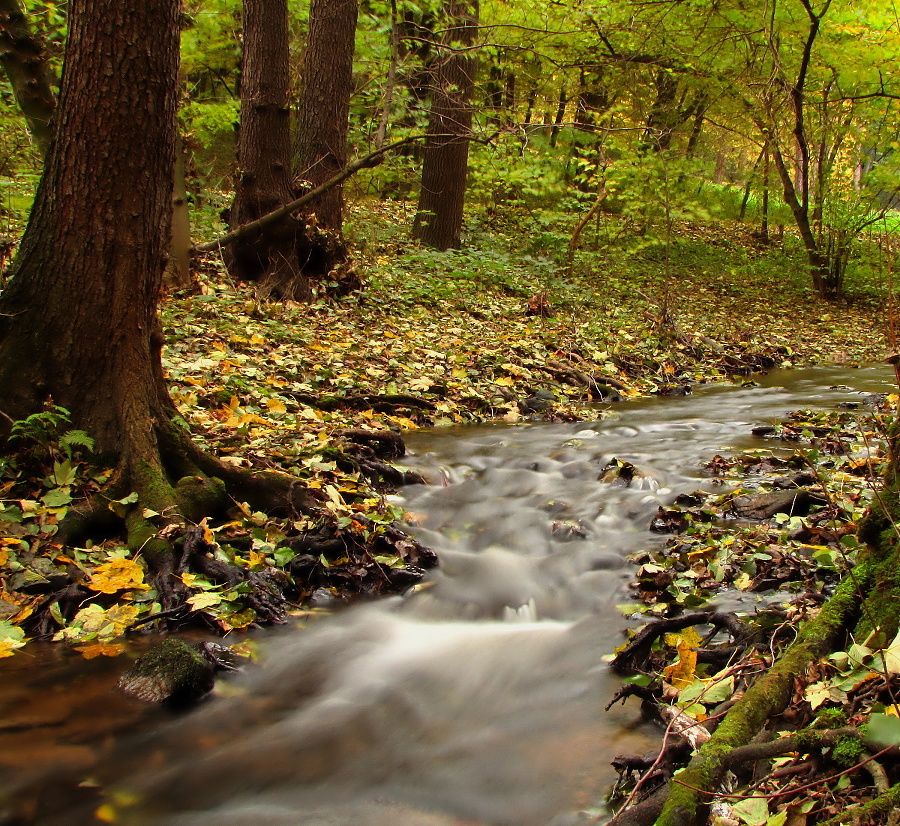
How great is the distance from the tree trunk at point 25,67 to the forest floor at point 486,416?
2.32 meters

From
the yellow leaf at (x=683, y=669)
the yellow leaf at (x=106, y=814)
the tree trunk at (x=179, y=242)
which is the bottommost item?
the yellow leaf at (x=106, y=814)

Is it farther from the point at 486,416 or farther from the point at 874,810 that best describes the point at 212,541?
the point at 486,416

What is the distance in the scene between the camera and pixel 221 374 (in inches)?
276

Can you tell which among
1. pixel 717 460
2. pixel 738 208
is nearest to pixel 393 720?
pixel 717 460

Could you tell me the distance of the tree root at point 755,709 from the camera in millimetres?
2018

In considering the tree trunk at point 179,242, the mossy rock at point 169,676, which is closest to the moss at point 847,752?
the mossy rock at point 169,676

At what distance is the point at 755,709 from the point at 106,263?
3.76 m

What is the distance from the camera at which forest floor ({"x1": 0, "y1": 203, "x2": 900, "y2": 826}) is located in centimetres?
329

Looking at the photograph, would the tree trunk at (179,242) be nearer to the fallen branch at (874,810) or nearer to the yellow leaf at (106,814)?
the yellow leaf at (106,814)

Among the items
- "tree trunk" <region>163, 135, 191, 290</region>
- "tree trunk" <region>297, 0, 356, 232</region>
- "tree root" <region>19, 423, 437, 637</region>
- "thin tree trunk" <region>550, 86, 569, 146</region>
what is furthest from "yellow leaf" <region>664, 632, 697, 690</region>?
"thin tree trunk" <region>550, 86, 569, 146</region>

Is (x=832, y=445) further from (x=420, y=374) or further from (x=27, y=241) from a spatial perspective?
(x=27, y=241)

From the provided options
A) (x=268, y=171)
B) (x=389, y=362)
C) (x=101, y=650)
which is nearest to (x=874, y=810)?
(x=101, y=650)

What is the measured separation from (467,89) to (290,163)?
539cm

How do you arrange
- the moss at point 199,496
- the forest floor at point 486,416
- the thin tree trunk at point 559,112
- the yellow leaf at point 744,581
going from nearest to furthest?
the forest floor at point 486,416 < the yellow leaf at point 744,581 < the moss at point 199,496 < the thin tree trunk at point 559,112
